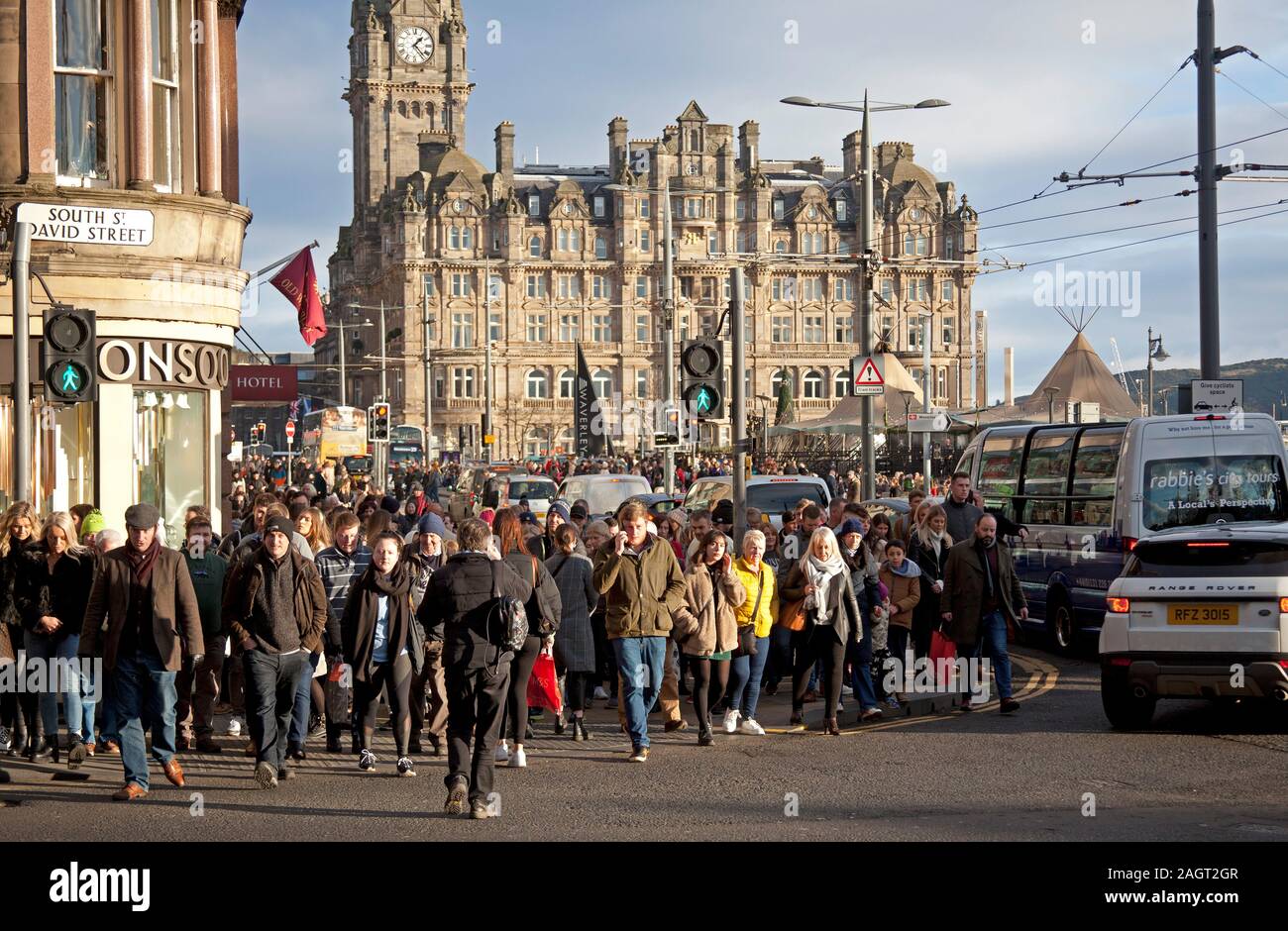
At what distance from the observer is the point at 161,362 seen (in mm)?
21312

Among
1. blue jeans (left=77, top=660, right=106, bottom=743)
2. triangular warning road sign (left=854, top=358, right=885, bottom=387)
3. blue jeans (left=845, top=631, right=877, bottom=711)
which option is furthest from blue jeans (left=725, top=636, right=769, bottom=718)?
triangular warning road sign (left=854, top=358, right=885, bottom=387)

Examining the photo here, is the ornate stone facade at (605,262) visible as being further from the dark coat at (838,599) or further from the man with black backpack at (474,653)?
the man with black backpack at (474,653)

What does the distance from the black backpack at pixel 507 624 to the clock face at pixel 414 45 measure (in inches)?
4888

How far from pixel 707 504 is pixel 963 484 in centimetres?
831

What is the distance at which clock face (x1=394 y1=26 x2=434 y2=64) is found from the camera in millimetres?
129625

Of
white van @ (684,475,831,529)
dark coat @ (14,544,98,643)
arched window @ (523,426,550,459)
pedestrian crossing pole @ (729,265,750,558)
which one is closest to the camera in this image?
dark coat @ (14,544,98,643)

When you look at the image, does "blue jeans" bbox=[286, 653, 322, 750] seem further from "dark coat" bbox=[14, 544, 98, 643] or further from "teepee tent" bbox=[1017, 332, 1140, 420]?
"teepee tent" bbox=[1017, 332, 1140, 420]

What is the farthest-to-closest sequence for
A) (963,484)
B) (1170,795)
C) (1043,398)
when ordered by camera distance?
(1043,398)
(963,484)
(1170,795)

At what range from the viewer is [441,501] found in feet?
156

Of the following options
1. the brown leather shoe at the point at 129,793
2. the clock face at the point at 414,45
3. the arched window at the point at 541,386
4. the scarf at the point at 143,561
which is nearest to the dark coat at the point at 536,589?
the scarf at the point at 143,561

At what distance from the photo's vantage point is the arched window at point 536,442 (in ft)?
390

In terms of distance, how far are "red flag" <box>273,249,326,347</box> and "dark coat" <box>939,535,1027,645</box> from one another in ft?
64.9

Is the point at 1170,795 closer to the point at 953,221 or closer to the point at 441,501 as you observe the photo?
the point at 441,501
